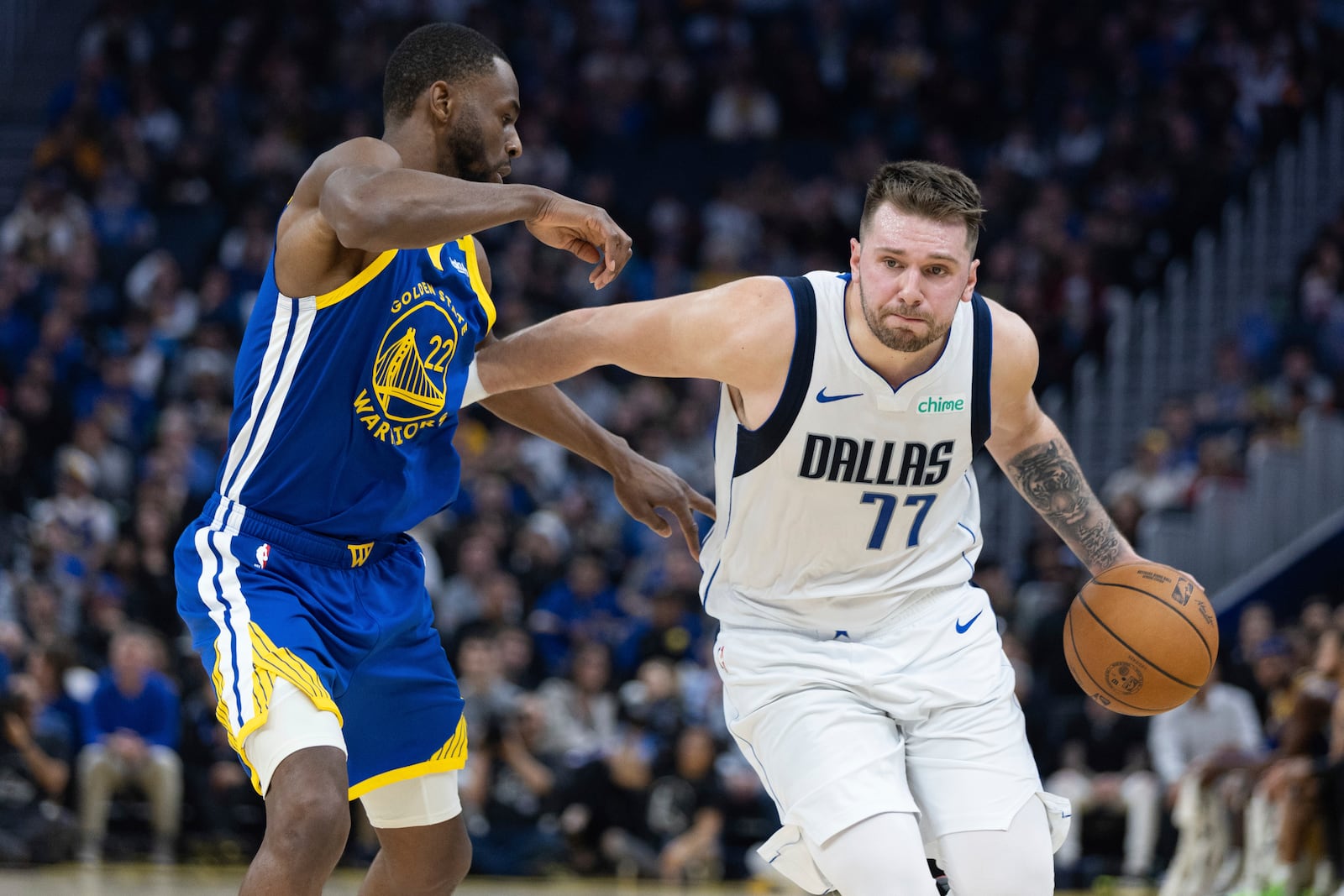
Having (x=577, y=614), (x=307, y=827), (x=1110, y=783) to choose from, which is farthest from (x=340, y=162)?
(x=577, y=614)

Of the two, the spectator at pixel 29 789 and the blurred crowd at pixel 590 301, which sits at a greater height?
the blurred crowd at pixel 590 301

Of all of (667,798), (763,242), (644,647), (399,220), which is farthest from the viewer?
(763,242)

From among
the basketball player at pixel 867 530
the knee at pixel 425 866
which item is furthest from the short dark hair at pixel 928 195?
the knee at pixel 425 866

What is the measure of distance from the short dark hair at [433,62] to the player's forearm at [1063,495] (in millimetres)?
2010

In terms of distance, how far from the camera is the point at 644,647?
1237 cm

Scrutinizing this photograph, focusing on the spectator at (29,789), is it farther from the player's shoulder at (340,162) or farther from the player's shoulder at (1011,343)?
the player's shoulder at (1011,343)

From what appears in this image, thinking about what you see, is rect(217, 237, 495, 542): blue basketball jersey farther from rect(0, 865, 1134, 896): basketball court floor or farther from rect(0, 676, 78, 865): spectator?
rect(0, 676, 78, 865): spectator

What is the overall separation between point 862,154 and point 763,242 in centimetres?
170

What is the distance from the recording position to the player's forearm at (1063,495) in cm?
517

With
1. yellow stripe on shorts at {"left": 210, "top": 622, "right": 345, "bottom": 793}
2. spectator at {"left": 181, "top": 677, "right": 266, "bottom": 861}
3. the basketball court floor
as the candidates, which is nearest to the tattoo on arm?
yellow stripe on shorts at {"left": 210, "top": 622, "right": 345, "bottom": 793}

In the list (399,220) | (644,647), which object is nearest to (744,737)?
(399,220)

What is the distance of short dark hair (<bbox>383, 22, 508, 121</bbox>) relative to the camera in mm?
4934

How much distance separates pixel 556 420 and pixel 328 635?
3.79 ft

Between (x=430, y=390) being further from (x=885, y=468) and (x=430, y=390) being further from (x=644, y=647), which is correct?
(x=644, y=647)
